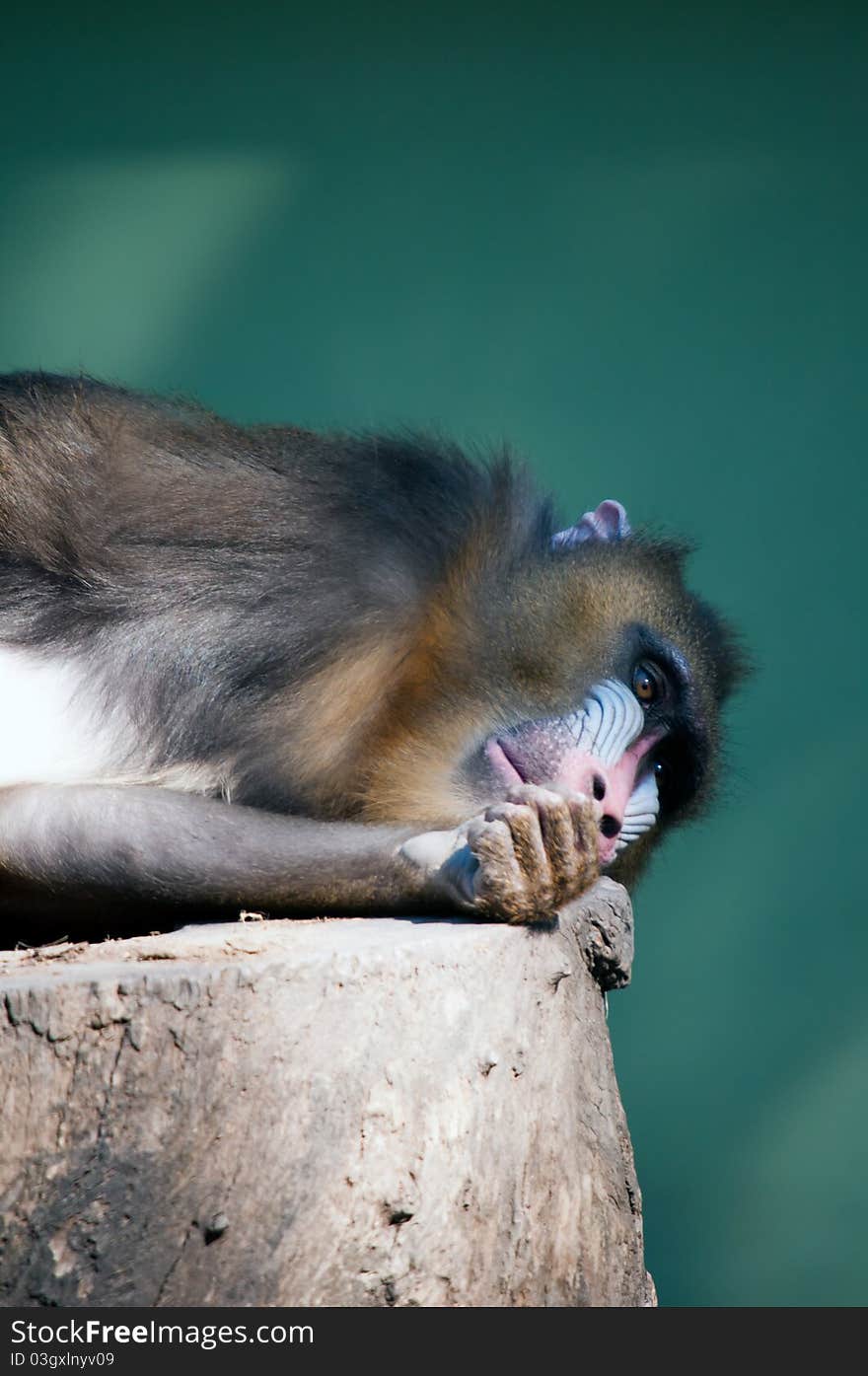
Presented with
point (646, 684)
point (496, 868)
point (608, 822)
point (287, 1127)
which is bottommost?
point (287, 1127)

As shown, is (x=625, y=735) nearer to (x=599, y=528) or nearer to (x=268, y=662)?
(x=599, y=528)

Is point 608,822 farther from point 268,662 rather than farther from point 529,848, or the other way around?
point 268,662

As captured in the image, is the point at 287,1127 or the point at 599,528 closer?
the point at 287,1127

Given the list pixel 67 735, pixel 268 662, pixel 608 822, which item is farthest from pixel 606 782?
pixel 67 735

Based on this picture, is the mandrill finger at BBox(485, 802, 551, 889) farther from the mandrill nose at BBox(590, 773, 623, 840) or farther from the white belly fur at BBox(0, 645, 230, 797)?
the white belly fur at BBox(0, 645, 230, 797)

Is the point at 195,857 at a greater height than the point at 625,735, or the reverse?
the point at 625,735

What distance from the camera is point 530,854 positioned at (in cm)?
234

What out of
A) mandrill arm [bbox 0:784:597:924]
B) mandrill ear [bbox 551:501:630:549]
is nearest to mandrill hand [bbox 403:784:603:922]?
mandrill arm [bbox 0:784:597:924]

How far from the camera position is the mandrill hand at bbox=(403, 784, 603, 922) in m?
2.32

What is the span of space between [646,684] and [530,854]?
799 millimetres

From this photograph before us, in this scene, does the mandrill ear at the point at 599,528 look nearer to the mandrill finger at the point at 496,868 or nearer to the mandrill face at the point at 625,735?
the mandrill face at the point at 625,735

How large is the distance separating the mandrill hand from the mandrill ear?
953mm

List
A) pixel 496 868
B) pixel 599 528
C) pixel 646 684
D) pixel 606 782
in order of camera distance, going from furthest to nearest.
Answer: pixel 599 528, pixel 646 684, pixel 606 782, pixel 496 868

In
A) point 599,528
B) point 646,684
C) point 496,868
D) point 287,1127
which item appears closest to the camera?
point 287,1127
